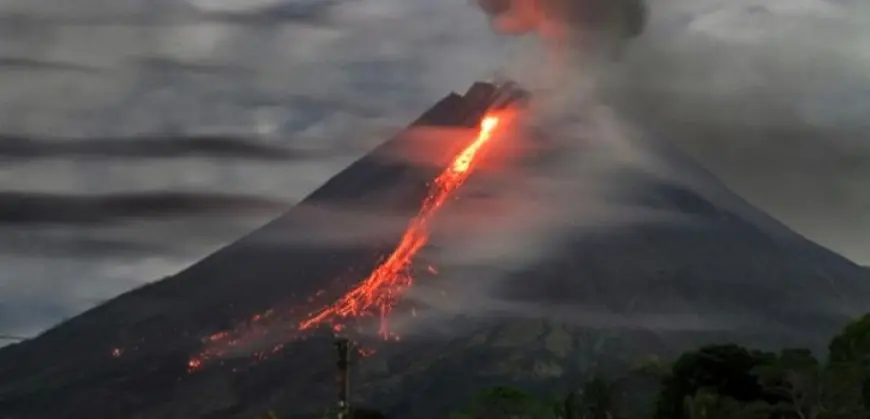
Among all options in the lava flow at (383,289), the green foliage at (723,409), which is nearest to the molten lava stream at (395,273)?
the lava flow at (383,289)

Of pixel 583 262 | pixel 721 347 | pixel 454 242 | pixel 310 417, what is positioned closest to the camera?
pixel 721 347

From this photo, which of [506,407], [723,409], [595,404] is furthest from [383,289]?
[723,409]

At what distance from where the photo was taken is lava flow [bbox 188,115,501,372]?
15100cm

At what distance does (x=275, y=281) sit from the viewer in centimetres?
17525

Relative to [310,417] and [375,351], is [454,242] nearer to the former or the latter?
[375,351]

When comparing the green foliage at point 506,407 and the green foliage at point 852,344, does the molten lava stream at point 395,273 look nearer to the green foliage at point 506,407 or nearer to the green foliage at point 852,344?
the green foliage at point 506,407

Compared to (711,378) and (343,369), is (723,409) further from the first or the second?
(343,369)

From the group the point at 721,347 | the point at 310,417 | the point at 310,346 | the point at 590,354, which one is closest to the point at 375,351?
the point at 310,346

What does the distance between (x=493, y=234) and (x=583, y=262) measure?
18.8m

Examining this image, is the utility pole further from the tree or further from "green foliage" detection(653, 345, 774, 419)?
"green foliage" detection(653, 345, 774, 419)

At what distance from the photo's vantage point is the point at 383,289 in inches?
6570

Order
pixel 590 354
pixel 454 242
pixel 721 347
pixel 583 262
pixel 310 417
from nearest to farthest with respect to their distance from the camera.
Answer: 1. pixel 721 347
2. pixel 310 417
3. pixel 590 354
4. pixel 583 262
5. pixel 454 242

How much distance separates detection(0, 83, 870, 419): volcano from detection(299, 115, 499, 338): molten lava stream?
5.11 ft

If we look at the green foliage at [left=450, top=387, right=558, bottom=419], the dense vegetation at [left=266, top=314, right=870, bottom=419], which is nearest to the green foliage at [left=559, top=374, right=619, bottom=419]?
the dense vegetation at [left=266, top=314, right=870, bottom=419]
